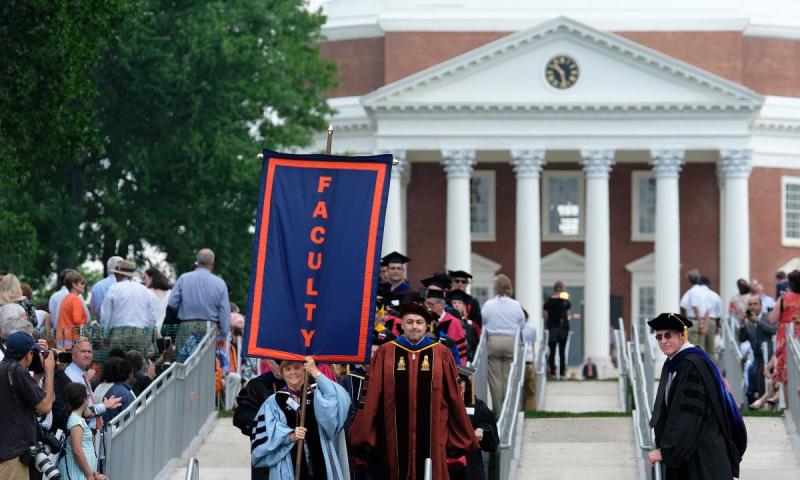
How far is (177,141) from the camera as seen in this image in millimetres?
46406

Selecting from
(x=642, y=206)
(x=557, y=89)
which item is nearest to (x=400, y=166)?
(x=557, y=89)

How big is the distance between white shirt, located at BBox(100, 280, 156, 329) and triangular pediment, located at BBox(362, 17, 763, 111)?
1346 inches

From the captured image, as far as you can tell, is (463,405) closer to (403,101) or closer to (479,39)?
(403,101)

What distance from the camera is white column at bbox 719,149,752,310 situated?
53688 millimetres

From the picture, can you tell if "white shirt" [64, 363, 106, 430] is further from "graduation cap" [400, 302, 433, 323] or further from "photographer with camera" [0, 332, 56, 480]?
"graduation cap" [400, 302, 433, 323]

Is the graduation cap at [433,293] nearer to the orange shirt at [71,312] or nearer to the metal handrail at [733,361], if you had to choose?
the orange shirt at [71,312]

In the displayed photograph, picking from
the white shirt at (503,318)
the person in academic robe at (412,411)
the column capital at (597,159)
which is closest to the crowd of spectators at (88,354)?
the person in academic robe at (412,411)

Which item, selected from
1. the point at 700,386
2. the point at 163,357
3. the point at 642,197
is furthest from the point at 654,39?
the point at 700,386

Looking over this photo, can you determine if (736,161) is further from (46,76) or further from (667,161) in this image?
(46,76)

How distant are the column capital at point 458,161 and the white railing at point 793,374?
1291 inches

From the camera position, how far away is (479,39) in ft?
202

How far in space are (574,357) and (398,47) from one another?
11663mm

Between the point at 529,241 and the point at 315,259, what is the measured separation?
40.5 meters

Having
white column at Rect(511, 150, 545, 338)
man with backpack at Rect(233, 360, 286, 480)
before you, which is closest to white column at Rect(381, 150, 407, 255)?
white column at Rect(511, 150, 545, 338)
